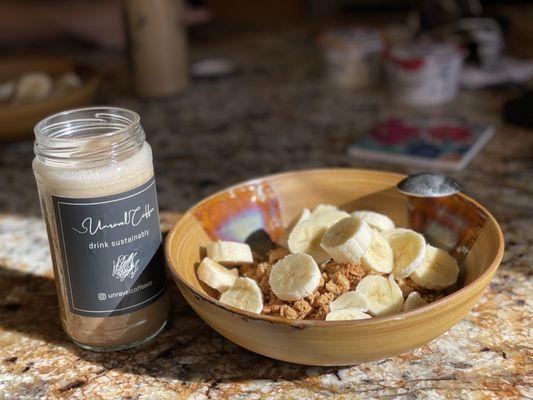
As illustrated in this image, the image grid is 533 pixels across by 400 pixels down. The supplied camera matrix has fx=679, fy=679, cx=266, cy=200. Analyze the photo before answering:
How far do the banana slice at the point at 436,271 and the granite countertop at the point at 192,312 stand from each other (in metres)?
0.06

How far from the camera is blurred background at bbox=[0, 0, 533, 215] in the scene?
123 centimetres

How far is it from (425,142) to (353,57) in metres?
0.43

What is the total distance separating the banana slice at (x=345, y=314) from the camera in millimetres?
641

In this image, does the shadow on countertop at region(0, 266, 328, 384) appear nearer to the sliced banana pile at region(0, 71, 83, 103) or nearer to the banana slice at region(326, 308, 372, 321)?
the banana slice at region(326, 308, 372, 321)

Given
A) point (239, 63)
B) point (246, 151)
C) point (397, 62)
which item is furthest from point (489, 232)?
point (239, 63)

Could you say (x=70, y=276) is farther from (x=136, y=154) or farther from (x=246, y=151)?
(x=246, y=151)

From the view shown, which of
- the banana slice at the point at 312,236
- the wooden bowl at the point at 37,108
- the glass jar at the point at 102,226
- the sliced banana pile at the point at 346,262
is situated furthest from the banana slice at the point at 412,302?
the wooden bowl at the point at 37,108

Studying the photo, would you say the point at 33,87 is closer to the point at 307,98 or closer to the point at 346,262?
the point at 307,98

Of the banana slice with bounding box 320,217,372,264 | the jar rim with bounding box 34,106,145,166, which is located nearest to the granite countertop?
the banana slice with bounding box 320,217,372,264

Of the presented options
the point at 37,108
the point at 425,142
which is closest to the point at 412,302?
the point at 425,142

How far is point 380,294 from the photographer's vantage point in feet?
2.23

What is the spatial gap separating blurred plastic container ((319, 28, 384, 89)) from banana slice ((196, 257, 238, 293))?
3.20ft

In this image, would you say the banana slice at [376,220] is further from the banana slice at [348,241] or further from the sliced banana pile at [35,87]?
the sliced banana pile at [35,87]

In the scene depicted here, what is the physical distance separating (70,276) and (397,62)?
101 centimetres
